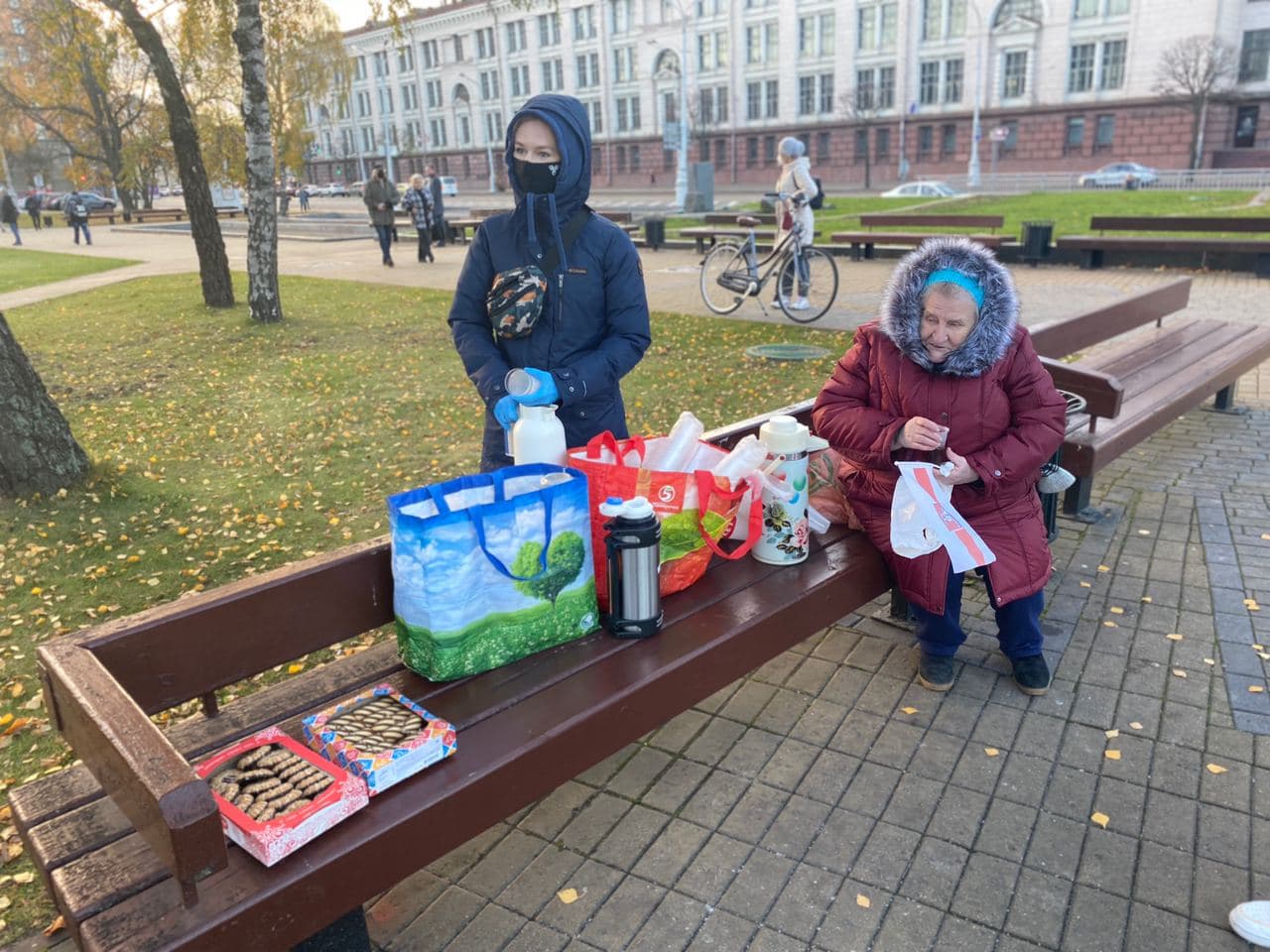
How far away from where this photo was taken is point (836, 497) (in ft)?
11.6

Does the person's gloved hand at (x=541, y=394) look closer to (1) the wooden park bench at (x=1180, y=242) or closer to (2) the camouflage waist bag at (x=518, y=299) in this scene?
(2) the camouflage waist bag at (x=518, y=299)

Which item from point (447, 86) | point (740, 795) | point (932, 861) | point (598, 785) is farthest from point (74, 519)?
point (447, 86)

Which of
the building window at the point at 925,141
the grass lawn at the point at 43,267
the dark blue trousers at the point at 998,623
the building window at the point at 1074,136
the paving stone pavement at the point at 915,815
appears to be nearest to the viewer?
→ the paving stone pavement at the point at 915,815

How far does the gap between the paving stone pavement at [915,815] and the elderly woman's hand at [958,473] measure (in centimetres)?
85

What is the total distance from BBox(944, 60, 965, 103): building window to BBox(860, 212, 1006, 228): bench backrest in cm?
4058

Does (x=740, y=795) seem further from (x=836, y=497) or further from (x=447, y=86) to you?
(x=447, y=86)

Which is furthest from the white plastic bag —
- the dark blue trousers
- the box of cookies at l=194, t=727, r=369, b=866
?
Result: the box of cookies at l=194, t=727, r=369, b=866

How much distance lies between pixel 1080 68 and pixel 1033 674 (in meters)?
55.7

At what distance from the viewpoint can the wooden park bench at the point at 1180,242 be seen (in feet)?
41.6

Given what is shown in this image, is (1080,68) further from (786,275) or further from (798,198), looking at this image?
(798,198)

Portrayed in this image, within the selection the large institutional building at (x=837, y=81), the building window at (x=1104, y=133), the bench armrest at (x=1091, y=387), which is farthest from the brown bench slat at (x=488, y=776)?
the building window at (x=1104, y=133)

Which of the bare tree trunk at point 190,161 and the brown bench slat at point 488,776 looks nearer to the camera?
the brown bench slat at point 488,776

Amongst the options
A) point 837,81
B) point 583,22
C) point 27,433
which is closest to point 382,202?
point 27,433

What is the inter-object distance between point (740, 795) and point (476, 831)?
1.11 metres
